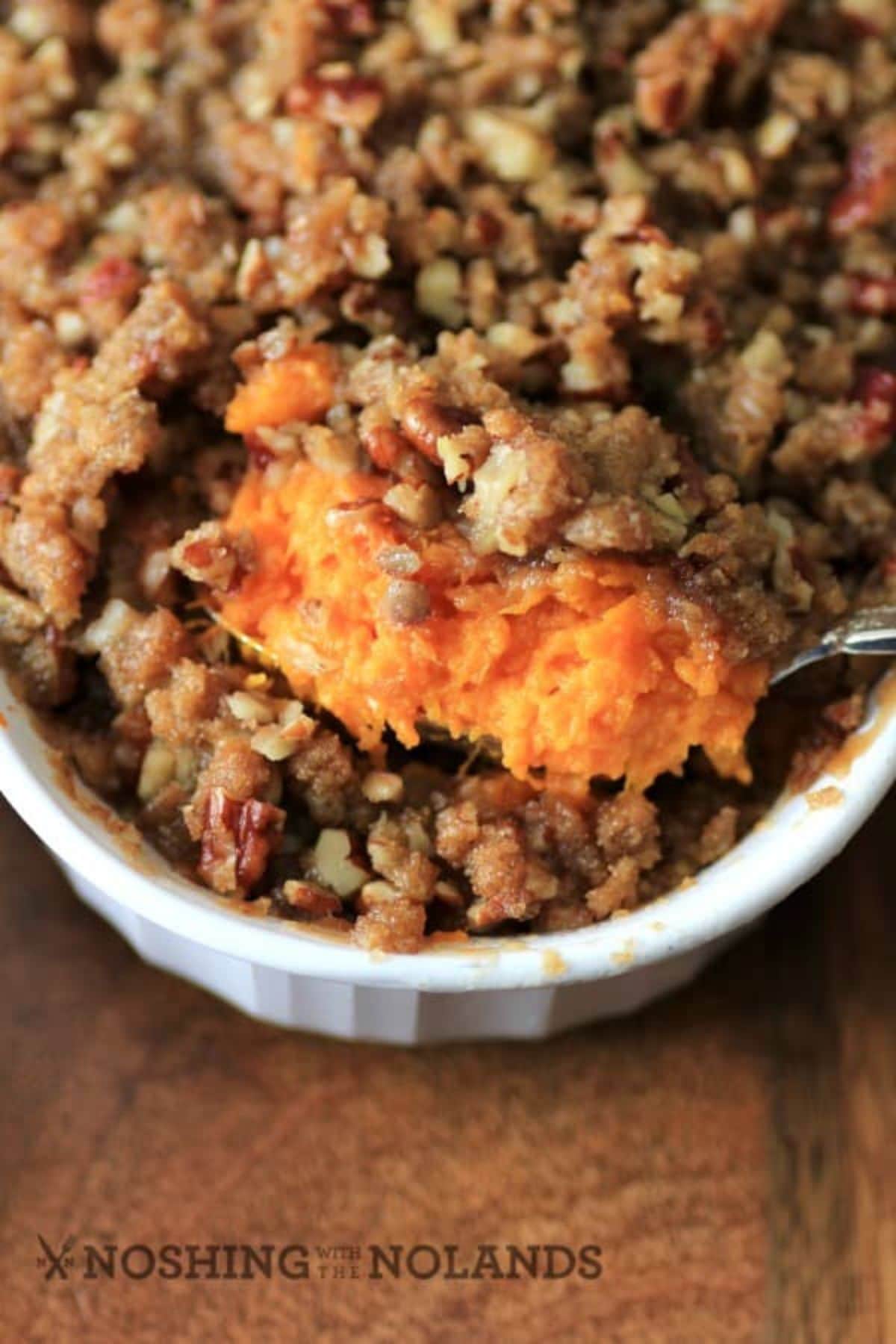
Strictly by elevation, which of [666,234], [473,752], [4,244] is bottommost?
[473,752]

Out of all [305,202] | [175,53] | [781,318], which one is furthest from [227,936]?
[175,53]

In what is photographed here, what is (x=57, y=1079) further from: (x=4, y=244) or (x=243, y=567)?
(x=4, y=244)

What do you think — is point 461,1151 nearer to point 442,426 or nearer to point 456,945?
point 456,945

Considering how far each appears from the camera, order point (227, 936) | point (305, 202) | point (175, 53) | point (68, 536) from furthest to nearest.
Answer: point (175, 53) → point (305, 202) → point (68, 536) → point (227, 936)

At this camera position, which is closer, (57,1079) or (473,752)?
(473,752)

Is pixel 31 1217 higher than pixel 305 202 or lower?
lower

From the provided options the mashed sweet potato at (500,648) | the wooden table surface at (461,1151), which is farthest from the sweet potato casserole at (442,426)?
the wooden table surface at (461,1151)
